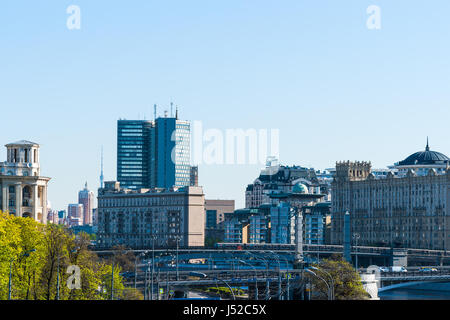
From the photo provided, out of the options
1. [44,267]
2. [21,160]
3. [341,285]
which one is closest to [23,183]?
[21,160]

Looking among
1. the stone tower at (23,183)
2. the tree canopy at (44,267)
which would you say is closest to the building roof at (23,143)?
the stone tower at (23,183)

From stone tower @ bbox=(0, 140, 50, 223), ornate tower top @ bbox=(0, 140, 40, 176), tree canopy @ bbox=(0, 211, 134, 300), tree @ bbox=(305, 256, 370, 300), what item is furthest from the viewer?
ornate tower top @ bbox=(0, 140, 40, 176)

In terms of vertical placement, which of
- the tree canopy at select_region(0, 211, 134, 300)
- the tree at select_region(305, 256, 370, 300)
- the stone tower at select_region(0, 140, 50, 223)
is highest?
the stone tower at select_region(0, 140, 50, 223)

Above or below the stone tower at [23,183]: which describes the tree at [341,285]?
below

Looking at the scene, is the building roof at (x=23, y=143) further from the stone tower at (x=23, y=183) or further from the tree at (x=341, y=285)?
the tree at (x=341, y=285)

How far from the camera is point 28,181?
14600cm

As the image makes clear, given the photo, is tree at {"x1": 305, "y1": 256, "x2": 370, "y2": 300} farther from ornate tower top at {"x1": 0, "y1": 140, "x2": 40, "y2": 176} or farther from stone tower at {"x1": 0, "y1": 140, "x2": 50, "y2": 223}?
ornate tower top at {"x1": 0, "y1": 140, "x2": 40, "y2": 176}

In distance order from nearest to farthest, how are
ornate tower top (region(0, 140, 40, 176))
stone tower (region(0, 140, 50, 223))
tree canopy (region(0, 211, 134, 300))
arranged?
tree canopy (region(0, 211, 134, 300)) < stone tower (region(0, 140, 50, 223)) < ornate tower top (region(0, 140, 40, 176))

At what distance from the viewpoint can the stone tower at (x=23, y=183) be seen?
145 m

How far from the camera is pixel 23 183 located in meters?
146

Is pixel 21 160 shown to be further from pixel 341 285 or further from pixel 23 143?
pixel 341 285

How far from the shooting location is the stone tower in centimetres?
14512

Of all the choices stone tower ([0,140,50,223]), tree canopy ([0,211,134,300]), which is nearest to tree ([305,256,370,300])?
tree canopy ([0,211,134,300])
